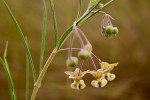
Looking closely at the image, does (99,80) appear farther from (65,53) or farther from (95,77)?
(65,53)

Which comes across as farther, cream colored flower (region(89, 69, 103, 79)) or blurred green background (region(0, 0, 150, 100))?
blurred green background (region(0, 0, 150, 100))

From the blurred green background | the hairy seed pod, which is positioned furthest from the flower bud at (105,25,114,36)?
the blurred green background

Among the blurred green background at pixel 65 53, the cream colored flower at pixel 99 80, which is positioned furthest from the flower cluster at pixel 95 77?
the blurred green background at pixel 65 53

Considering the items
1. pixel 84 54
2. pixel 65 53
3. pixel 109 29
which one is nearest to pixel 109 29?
pixel 109 29

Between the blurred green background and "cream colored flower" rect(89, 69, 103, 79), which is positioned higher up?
the blurred green background

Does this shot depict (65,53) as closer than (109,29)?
No

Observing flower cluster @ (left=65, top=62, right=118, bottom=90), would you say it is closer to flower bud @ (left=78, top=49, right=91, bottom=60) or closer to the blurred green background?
flower bud @ (left=78, top=49, right=91, bottom=60)

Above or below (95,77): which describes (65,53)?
above

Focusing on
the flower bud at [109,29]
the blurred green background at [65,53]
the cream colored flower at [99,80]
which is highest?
the blurred green background at [65,53]

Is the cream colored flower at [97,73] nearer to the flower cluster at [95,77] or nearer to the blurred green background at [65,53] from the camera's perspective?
the flower cluster at [95,77]
